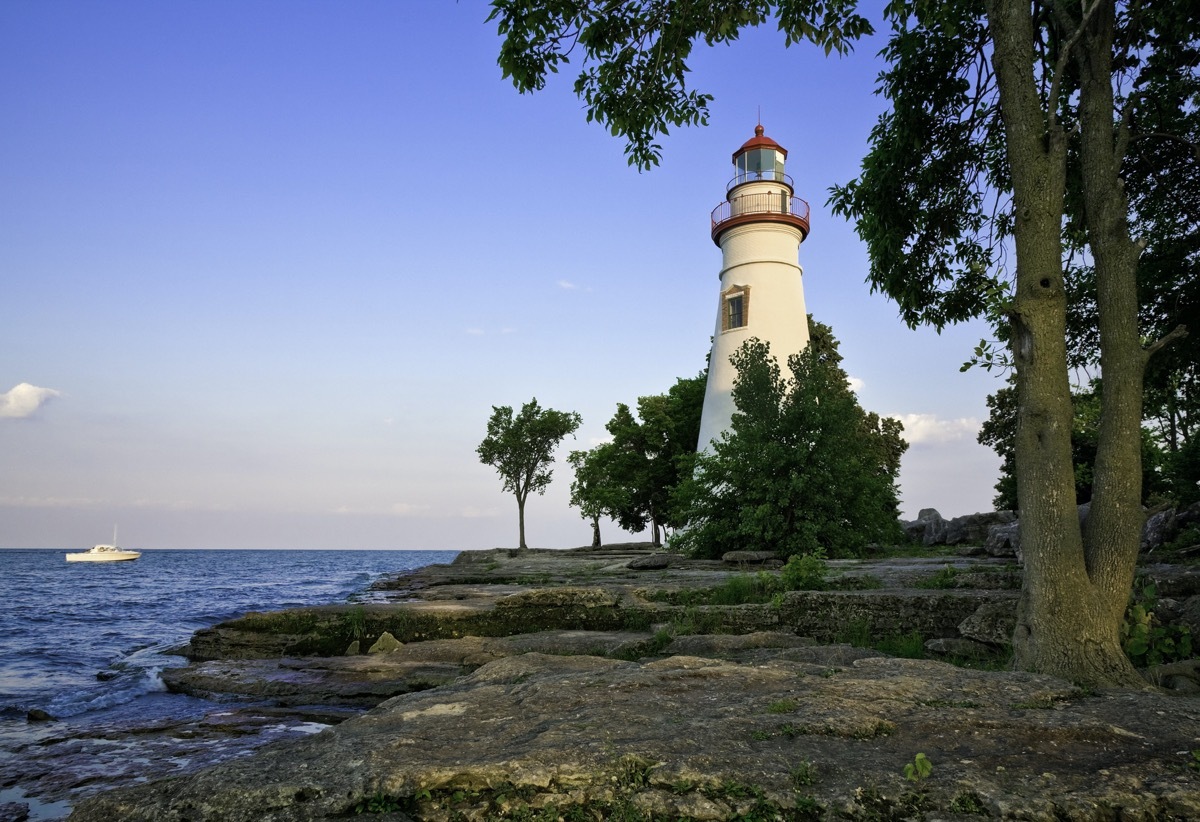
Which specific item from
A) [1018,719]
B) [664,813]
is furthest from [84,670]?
[1018,719]

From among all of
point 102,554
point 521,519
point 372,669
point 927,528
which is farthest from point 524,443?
point 102,554

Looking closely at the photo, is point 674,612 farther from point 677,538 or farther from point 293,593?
point 293,593

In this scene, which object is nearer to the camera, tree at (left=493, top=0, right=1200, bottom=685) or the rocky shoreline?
the rocky shoreline

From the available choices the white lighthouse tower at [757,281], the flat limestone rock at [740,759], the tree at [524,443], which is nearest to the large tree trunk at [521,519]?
the tree at [524,443]

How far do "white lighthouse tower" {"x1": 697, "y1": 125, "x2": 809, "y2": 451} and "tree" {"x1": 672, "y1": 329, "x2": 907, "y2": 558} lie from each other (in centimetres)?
572

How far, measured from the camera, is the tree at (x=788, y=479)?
20703 mm

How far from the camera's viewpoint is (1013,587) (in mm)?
10734

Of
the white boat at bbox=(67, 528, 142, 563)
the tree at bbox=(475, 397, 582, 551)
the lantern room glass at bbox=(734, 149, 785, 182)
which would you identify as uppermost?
the lantern room glass at bbox=(734, 149, 785, 182)

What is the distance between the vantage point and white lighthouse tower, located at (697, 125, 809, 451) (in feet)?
95.9

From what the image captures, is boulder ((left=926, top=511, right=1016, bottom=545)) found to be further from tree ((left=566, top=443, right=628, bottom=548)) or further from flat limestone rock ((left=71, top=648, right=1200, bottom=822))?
flat limestone rock ((left=71, top=648, right=1200, bottom=822))

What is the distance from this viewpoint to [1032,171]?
272 inches

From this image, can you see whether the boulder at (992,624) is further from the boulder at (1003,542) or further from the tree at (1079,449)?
the tree at (1079,449)

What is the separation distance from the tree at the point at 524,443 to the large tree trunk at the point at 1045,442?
4642cm

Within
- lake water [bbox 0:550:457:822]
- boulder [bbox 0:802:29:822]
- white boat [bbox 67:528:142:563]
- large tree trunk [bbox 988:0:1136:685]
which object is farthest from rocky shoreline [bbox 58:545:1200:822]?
white boat [bbox 67:528:142:563]
